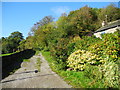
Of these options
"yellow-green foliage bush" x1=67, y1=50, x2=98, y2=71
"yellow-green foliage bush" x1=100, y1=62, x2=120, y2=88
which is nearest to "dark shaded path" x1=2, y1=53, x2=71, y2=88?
"yellow-green foliage bush" x1=67, y1=50, x2=98, y2=71

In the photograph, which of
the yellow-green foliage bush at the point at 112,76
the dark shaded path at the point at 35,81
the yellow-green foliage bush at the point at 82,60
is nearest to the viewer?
the yellow-green foliage bush at the point at 112,76

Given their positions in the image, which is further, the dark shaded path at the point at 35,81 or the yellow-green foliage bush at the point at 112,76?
the dark shaded path at the point at 35,81

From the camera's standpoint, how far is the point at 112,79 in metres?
4.38

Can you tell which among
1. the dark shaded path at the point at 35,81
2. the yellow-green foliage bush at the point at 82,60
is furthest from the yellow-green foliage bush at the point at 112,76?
the yellow-green foliage bush at the point at 82,60

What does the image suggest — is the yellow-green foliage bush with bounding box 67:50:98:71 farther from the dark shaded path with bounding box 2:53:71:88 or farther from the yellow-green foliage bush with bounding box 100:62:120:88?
the yellow-green foliage bush with bounding box 100:62:120:88

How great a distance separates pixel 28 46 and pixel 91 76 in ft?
138

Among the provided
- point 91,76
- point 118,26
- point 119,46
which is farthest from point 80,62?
point 118,26

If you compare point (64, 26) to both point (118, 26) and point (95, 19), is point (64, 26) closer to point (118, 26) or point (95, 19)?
point (118, 26)

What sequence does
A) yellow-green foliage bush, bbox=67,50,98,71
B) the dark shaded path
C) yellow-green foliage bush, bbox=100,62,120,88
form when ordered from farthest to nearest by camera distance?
yellow-green foliage bush, bbox=67,50,98,71 < the dark shaded path < yellow-green foliage bush, bbox=100,62,120,88

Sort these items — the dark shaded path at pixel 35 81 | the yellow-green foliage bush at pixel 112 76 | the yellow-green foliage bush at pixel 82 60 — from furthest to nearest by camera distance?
the yellow-green foliage bush at pixel 82 60 < the dark shaded path at pixel 35 81 < the yellow-green foliage bush at pixel 112 76

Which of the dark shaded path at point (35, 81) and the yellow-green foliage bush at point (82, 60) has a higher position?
the yellow-green foliage bush at point (82, 60)

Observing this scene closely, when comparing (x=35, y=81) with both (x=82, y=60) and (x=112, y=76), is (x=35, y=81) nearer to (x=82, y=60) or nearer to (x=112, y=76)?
(x=82, y=60)

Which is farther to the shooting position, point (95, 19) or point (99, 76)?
point (95, 19)

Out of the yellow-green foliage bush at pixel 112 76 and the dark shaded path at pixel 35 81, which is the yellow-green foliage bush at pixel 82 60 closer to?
the dark shaded path at pixel 35 81
